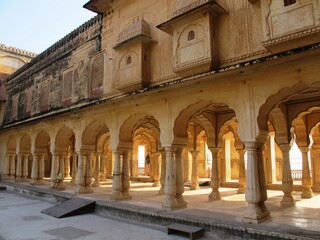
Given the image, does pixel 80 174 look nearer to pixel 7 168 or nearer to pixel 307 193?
pixel 307 193

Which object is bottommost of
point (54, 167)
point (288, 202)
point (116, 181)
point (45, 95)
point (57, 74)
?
point (288, 202)

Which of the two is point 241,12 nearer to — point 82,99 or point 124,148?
point 124,148

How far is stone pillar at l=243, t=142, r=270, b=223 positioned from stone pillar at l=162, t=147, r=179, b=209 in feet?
7.90

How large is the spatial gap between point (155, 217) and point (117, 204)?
1.99 metres

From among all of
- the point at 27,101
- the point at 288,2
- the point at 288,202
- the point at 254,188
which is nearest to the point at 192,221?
the point at 254,188

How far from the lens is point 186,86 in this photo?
8219 mm

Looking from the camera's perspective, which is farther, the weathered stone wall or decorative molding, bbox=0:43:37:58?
decorative molding, bbox=0:43:37:58

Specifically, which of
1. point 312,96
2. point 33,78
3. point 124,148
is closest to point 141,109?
point 124,148

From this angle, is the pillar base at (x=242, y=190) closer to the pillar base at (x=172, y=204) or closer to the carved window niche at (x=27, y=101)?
the pillar base at (x=172, y=204)

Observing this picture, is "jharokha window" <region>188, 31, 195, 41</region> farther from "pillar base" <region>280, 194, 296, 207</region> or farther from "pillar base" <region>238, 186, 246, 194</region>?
"pillar base" <region>238, 186, 246, 194</region>

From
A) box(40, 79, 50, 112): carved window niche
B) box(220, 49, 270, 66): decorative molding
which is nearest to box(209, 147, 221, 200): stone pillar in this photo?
box(220, 49, 270, 66): decorative molding

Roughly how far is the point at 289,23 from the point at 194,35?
2.64m

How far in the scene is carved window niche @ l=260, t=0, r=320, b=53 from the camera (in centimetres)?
604

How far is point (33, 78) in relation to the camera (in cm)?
1756
